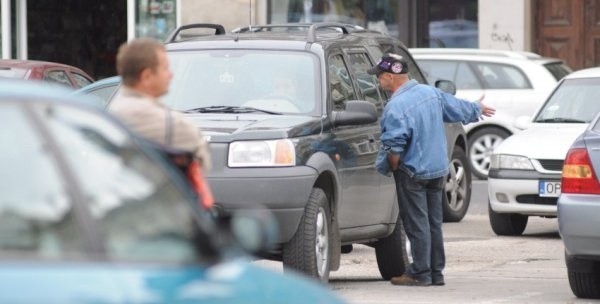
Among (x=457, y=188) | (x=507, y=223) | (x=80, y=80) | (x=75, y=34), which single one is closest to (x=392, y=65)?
(x=507, y=223)

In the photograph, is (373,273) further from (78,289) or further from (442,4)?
(442,4)

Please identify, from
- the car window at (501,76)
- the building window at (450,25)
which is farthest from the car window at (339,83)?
the building window at (450,25)

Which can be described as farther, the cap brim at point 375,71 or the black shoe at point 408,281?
the black shoe at point 408,281

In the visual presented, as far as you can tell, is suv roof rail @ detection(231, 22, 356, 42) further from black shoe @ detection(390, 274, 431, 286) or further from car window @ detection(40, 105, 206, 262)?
car window @ detection(40, 105, 206, 262)

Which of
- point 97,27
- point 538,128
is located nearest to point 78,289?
point 538,128

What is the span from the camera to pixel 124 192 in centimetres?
436

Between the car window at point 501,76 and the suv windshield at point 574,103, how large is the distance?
17.2 ft

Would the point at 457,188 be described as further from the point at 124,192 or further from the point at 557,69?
the point at 124,192

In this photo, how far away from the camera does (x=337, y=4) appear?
24906 mm

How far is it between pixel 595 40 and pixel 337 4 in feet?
13.3

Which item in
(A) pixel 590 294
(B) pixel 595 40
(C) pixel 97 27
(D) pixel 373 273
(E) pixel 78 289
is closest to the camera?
(E) pixel 78 289

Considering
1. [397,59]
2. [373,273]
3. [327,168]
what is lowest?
[373,273]

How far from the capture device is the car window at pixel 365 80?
Result: 1174 centimetres

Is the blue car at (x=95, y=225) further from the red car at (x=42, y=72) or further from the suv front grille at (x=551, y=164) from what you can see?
the red car at (x=42, y=72)
